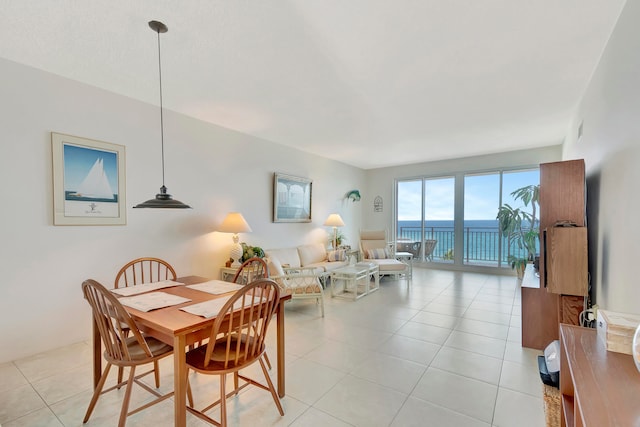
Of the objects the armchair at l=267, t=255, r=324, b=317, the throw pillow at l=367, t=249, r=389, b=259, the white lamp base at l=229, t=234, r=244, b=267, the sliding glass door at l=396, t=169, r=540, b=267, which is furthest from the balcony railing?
the white lamp base at l=229, t=234, r=244, b=267

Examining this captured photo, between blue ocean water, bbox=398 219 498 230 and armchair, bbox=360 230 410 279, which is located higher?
blue ocean water, bbox=398 219 498 230

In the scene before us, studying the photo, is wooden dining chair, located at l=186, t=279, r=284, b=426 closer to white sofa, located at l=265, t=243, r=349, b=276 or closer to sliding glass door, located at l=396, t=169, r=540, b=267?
white sofa, located at l=265, t=243, r=349, b=276

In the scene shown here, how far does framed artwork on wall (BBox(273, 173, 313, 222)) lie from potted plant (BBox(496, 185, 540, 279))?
148 inches

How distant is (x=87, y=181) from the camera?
2.94m

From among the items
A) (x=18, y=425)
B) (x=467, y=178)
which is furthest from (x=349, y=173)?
(x=18, y=425)

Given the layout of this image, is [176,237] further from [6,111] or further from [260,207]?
[6,111]

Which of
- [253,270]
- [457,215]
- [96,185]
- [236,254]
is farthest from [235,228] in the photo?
[457,215]

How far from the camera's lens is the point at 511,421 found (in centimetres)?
182

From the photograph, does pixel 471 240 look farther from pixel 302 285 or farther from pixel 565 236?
pixel 565 236

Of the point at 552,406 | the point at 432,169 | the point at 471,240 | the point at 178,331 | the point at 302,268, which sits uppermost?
the point at 432,169

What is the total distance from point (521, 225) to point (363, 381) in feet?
16.4

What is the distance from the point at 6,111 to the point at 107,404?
2.54 m

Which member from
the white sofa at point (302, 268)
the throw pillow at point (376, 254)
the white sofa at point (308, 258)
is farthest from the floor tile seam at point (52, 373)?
the throw pillow at point (376, 254)

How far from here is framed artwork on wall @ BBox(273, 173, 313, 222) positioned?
507cm
